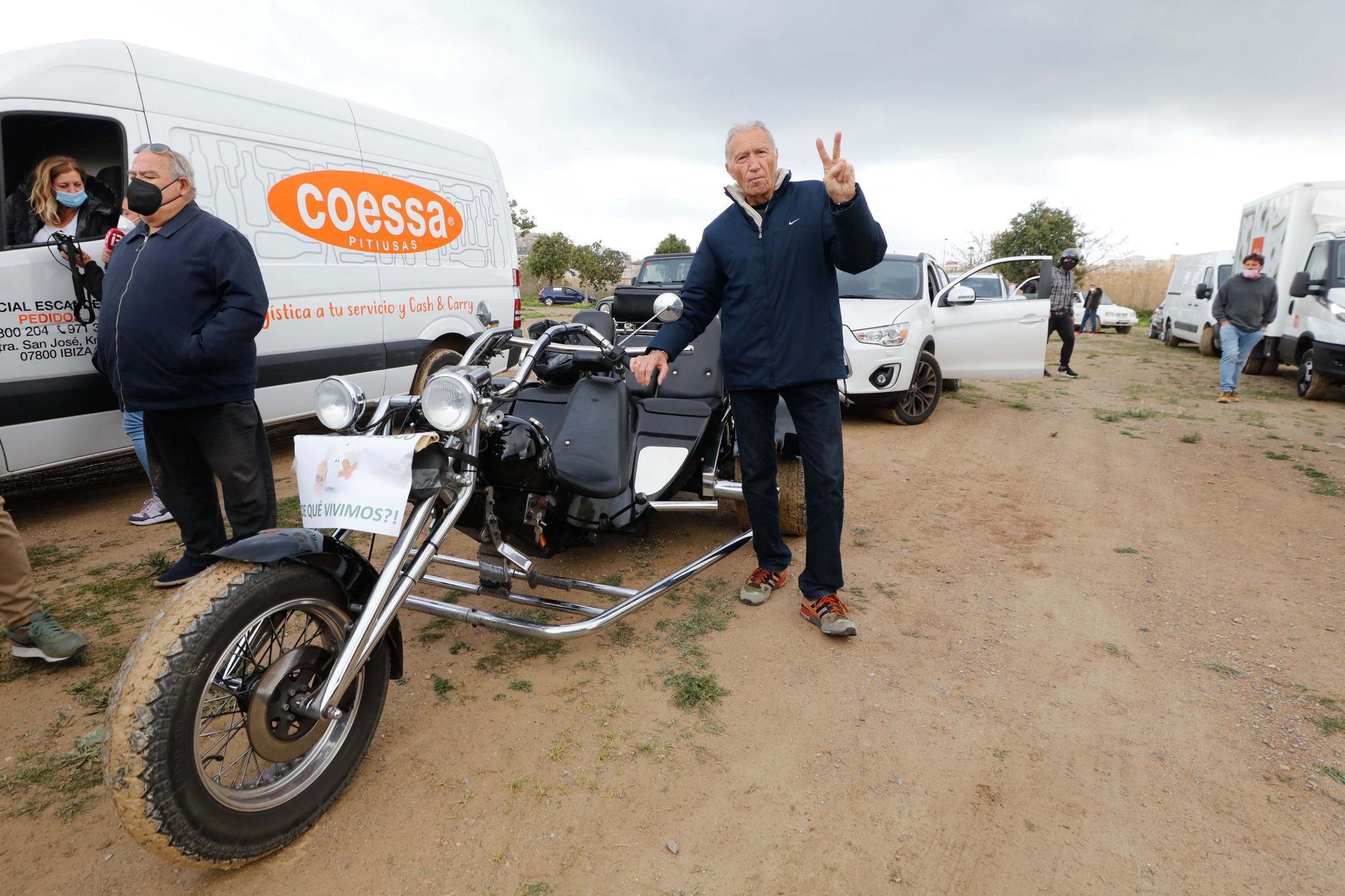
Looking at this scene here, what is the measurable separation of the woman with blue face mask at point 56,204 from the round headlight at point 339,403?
2.75 meters

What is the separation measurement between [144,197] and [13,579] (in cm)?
146

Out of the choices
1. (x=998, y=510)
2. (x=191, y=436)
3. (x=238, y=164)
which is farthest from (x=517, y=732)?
(x=238, y=164)

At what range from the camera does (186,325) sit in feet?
8.94

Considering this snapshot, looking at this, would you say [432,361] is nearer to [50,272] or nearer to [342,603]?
[50,272]

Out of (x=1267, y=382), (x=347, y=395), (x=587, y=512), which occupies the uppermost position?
(x=347, y=395)

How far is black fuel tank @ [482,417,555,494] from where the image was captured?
2.39 m

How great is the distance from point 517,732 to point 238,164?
4.15m

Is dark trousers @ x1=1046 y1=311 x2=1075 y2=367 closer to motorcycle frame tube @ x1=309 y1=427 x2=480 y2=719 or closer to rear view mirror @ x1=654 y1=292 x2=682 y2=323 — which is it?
rear view mirror @ x1=654 y1=292 x2=682 y2=323

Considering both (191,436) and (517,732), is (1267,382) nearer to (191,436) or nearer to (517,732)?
(517,732)

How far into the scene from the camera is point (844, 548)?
13.2 ft

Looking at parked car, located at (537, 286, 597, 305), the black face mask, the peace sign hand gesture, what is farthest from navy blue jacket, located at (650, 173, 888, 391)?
parked car, located at (537, 286, 597, 305)

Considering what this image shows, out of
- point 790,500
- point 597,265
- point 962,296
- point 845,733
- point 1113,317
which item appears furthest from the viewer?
point 597,265

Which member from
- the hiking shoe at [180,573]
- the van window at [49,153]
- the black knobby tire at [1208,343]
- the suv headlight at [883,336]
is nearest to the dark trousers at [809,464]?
the hiking shoe at [180,573]

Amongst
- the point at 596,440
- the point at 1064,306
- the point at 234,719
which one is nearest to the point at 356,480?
the point at 234,719
